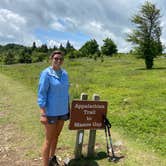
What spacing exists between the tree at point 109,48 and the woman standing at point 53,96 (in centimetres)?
7380

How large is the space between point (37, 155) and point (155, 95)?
9.52m

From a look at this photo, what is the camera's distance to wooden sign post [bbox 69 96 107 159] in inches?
251

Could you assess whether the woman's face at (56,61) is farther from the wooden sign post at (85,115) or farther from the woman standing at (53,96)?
the wooden sign post at (85,115)

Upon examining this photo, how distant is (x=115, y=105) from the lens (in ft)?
43.1

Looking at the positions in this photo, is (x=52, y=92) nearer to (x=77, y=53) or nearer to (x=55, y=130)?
Result: (x=55, y=130)

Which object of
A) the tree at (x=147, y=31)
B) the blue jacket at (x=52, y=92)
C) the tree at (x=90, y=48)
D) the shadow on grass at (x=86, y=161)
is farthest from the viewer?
the tree at (x=90, y=48)

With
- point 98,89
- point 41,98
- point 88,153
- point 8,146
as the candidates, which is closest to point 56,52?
point 41,98

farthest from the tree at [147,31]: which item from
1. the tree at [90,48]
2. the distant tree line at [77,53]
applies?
the tree at [90,48]

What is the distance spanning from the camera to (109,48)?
79750mm

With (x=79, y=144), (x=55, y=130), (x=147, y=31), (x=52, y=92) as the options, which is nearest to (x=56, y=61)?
(x=52, y=92)

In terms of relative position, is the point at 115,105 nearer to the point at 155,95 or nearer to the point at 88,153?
the point at 155,95

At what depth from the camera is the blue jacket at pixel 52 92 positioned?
219 inches

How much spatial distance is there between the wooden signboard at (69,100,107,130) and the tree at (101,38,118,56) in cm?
7292

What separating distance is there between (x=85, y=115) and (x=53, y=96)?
3.59 ft
